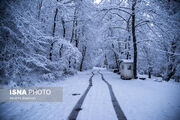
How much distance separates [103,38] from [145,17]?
817cm

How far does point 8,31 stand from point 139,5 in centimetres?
1273

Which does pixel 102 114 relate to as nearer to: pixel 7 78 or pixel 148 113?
pixel 148 113

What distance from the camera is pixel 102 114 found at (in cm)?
381

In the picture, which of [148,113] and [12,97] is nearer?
[148,113]

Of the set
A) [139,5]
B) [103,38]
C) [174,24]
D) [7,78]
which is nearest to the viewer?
[7,78]

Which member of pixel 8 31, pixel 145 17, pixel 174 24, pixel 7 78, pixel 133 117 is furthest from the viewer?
pixel 145 17

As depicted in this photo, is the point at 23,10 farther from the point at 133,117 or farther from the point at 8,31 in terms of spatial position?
the point at 133,117

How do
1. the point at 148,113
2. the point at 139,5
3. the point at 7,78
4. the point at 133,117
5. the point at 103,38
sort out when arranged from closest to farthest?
the point at 133,117, the point at 148,113, the point at 7,78, the point at 139,5, the point at 103,38

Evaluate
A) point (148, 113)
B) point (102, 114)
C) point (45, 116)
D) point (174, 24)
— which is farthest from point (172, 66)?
point (45, 116)

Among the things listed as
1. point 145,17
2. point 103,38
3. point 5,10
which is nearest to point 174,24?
point 145,17

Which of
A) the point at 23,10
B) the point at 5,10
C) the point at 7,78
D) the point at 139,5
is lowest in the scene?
the point at 7,78

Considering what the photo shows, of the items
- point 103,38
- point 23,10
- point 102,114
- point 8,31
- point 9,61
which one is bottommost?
point 102,114

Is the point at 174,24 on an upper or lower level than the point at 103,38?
lower

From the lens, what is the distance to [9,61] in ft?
17.7
